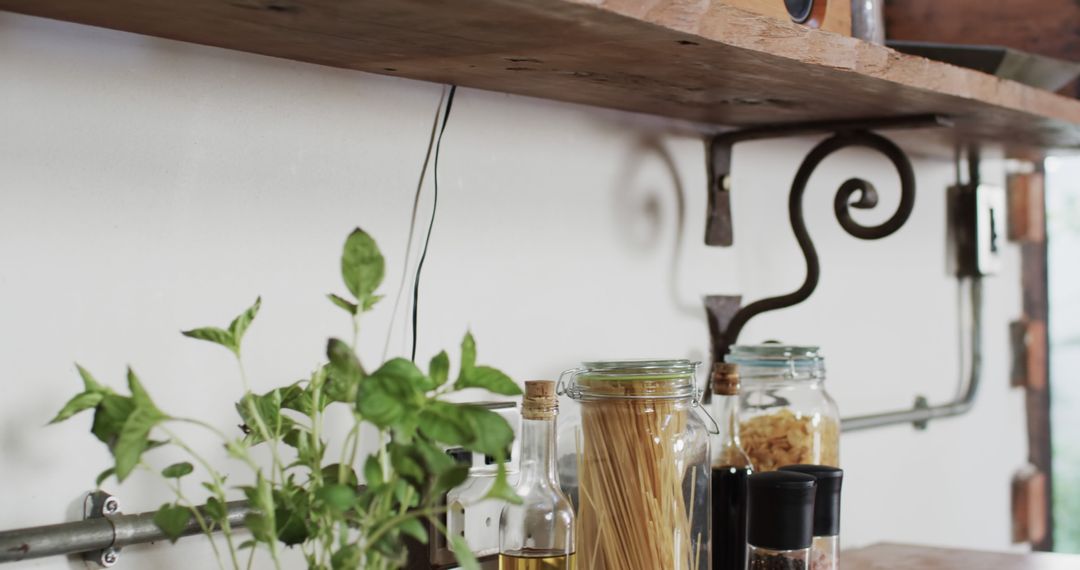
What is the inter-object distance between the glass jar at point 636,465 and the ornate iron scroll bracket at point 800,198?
37 cm

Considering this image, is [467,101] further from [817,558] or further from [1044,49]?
[1044,49]

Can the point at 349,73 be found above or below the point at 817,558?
above

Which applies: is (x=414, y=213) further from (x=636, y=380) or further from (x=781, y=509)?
(x=781, y=509)

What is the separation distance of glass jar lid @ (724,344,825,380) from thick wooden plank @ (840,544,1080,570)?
0.26 m

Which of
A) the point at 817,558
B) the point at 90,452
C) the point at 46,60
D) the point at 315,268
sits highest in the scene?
the point at 46,60

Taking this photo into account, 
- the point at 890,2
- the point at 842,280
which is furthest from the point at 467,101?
the point at 890,2

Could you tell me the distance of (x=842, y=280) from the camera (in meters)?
1.57

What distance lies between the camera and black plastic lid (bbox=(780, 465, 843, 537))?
40.6 inches

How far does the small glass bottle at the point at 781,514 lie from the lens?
944mm

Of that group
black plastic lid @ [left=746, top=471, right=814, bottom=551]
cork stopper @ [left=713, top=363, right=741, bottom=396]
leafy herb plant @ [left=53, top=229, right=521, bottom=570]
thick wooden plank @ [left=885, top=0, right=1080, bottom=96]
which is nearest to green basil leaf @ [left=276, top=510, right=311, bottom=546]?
leafy herb plant @ [left=53, top=229, right=521, bottom=570]

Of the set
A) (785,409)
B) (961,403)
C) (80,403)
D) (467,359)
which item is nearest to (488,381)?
(467,359)

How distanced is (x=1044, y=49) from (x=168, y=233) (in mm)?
1377

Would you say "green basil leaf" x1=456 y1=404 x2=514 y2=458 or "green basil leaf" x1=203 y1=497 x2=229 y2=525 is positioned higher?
"green basil leaf" x1=456 y1=404 x2=514 y2=458

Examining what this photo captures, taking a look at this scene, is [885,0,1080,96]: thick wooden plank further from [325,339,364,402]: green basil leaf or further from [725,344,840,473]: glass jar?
[325,339,364,402]: green basil leaf
